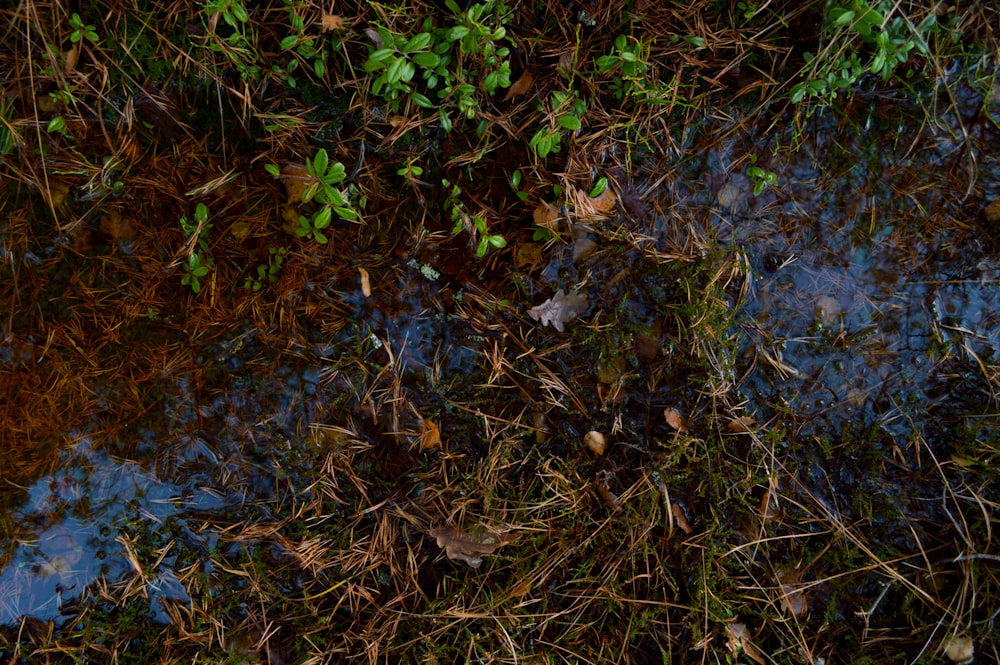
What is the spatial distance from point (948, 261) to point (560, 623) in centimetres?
245

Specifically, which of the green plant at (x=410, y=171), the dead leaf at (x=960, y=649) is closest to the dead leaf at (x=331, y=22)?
the green plant at (x=410, y=171)

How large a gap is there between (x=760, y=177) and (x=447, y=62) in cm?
148

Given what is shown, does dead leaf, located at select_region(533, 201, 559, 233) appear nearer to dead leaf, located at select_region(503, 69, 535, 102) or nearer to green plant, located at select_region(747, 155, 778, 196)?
dead leaf, located at select_region(503, 69, 535, 102)

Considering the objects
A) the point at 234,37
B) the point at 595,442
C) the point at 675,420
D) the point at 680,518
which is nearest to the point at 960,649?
the point at 680,518

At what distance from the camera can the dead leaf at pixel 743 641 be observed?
2398 millimetres

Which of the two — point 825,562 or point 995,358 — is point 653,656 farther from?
point 995,358

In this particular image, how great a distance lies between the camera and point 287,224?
8.29ft

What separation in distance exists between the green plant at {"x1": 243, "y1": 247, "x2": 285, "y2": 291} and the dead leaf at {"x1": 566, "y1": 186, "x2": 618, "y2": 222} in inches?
53.1

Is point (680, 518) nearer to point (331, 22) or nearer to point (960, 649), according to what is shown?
point (960, 649)

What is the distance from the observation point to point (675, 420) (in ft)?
8.16

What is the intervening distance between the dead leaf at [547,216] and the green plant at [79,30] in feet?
6.59

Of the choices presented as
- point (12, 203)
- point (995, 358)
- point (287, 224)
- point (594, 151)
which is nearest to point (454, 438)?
point (287, 224)

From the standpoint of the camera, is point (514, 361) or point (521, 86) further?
point (514, 361)

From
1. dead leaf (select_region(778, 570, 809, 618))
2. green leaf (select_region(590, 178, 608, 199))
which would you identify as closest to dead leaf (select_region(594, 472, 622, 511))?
dead leaf (select_region(778, 570, 809, 618))
